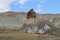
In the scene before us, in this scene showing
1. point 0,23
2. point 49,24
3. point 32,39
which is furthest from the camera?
point 0,23

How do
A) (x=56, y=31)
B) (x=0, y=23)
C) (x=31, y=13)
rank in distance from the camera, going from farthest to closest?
(x=0, y=23) < (x=31, y=13) < (x=56, y=31)

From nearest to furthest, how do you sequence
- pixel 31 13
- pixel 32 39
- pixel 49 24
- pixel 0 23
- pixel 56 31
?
pixel 32 39
pixel 56 31
pixel 49 24
pixel 31 13
pixel 0 23

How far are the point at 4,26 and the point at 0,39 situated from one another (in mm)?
14914

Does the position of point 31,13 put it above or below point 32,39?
above

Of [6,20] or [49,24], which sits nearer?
[49,24]

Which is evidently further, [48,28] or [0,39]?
[48,28]

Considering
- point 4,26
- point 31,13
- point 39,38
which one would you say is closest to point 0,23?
point 4,26

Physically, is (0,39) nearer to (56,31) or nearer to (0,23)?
(56,31)

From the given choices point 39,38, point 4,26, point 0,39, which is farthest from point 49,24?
point 4,26

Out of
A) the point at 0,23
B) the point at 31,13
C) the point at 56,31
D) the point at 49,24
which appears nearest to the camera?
the point at 56,31

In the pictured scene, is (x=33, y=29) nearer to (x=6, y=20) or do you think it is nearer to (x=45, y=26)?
(x=45, y=26)

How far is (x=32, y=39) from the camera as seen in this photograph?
21.0m

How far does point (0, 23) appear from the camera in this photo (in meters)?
37.6

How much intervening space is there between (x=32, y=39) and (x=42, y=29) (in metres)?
5.69
